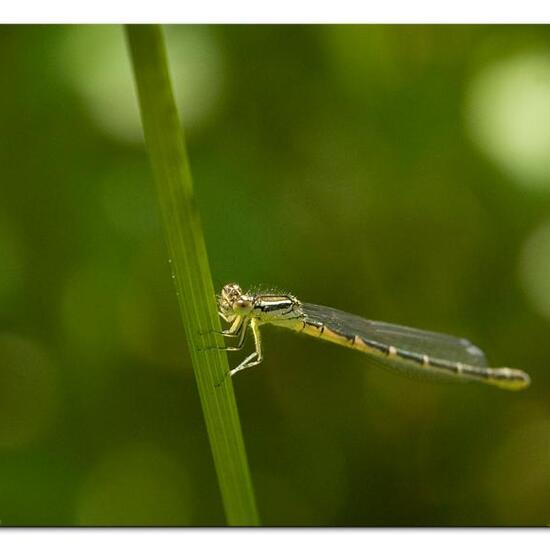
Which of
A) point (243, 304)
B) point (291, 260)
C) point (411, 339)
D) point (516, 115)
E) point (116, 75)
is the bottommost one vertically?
point (411, 339)

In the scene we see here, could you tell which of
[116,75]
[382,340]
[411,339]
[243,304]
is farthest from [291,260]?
[116,75]

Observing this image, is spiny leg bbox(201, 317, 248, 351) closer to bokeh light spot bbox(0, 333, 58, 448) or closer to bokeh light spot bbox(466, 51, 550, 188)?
bokeh light spot bbox(0, 333, 58, 448)

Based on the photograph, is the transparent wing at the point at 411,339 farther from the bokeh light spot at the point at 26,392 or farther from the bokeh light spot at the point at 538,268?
the bokeh light spot at the point at 26,392

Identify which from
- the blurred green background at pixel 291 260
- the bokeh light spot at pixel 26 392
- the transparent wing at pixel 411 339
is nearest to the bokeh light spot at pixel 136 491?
the blurred green background at pixel 291 260

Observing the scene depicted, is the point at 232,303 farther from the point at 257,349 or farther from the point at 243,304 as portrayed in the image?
the point at 257,349

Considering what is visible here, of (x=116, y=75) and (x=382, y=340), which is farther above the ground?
(x=116, y=75)

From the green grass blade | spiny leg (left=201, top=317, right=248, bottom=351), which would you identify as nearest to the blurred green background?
spiny leg (left=201, top=317, right=248, bottom=351)

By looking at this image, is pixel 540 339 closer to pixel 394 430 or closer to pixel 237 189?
pixel 394 430
